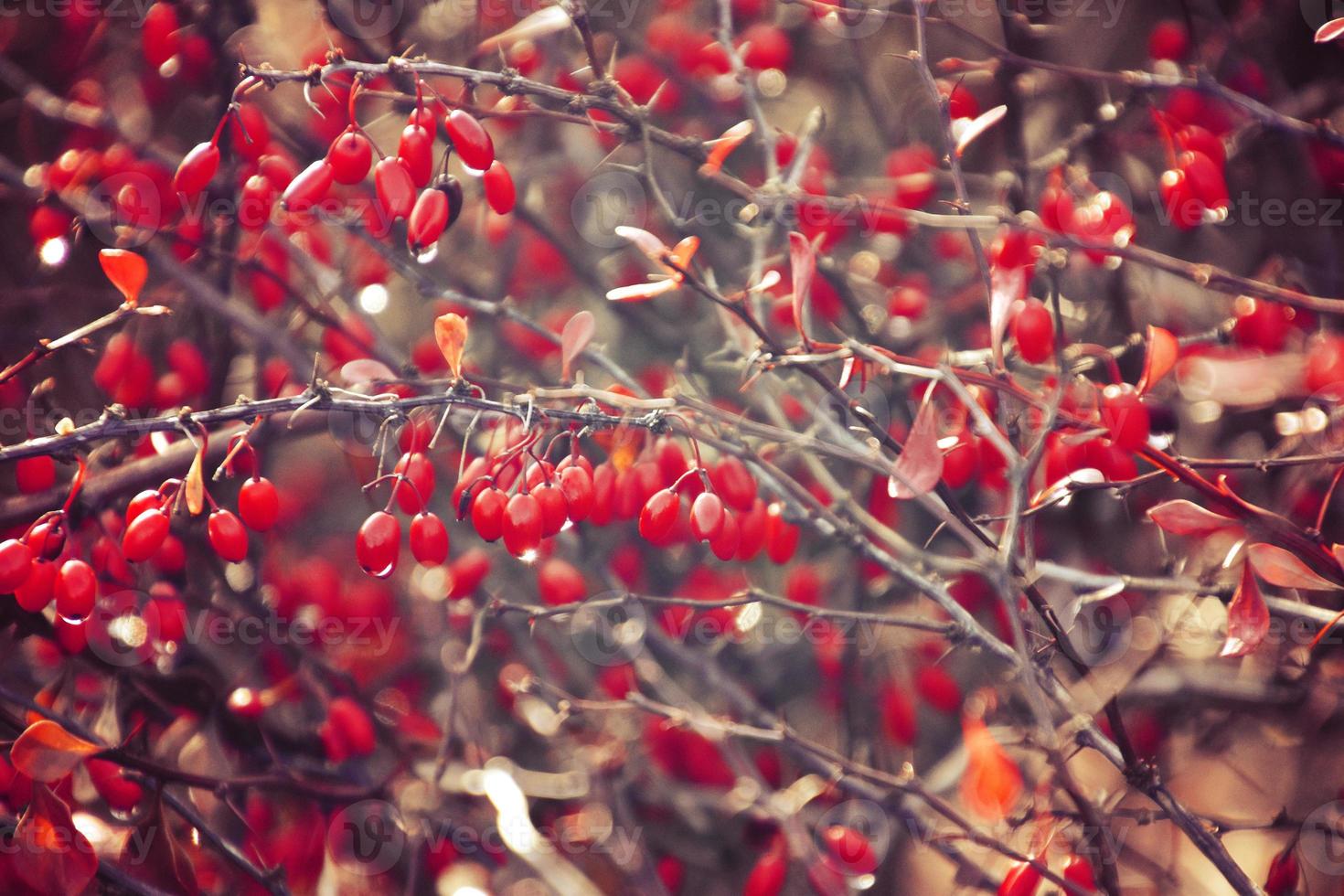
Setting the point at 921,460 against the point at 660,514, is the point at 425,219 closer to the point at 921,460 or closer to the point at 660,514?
the point at 660,514

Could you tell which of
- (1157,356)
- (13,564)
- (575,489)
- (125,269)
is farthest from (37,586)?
(1157,356)

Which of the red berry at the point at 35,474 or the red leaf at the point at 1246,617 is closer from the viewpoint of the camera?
the red leaf at the point at 1246,617

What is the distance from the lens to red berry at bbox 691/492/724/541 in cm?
104

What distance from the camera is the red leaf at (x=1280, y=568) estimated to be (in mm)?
925

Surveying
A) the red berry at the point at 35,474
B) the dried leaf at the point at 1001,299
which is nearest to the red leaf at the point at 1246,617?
the dried leaf at the point at 1001,299

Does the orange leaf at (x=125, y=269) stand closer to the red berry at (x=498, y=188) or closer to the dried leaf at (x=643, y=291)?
the red berry at (x=498, y=188)

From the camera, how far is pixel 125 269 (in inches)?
40.4

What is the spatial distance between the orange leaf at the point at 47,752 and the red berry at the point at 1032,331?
1238 millimetres

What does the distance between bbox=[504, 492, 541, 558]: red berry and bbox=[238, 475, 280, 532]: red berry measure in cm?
31

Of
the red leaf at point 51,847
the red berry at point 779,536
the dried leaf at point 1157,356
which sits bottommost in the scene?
the red leaf at point 51,847

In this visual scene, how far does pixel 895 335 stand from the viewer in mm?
1737

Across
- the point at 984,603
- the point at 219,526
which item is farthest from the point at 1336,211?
the point at 219,526

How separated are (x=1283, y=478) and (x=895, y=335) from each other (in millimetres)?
763

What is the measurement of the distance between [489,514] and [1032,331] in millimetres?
680
